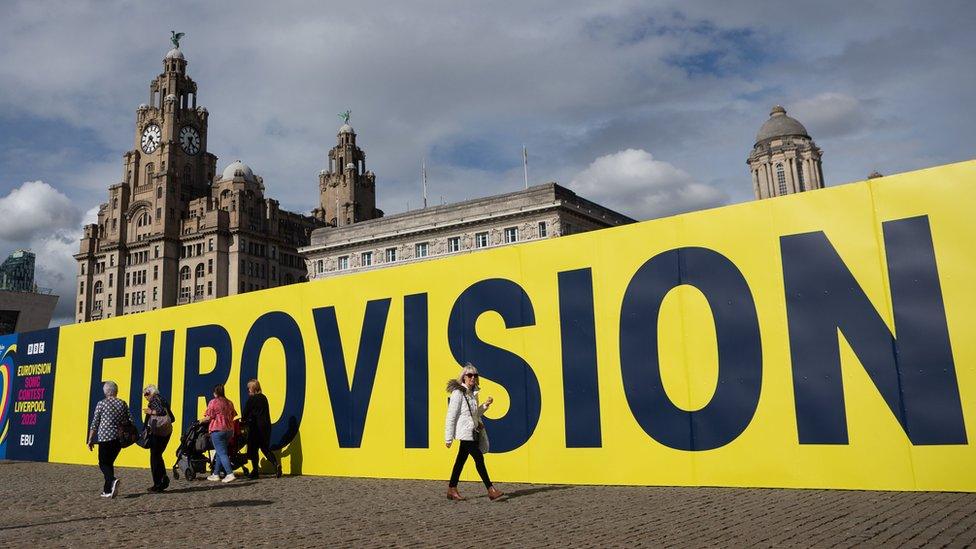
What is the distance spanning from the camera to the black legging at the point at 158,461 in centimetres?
1180

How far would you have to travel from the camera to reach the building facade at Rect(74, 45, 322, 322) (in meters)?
96.8

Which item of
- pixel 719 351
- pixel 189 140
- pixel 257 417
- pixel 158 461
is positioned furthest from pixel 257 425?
pixel 189 140

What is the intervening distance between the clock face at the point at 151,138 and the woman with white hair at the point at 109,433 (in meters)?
104

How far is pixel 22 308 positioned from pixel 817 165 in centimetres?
10422

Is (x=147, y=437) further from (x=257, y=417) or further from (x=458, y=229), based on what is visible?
(x=458, y=229)

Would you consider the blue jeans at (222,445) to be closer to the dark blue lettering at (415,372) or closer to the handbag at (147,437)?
the handbag at (147,437)

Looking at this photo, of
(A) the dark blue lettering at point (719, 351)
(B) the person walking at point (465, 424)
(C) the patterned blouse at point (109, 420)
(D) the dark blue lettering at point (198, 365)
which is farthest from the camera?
(D) the dark blue lettering at point (198, 365)

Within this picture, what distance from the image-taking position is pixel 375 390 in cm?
1364

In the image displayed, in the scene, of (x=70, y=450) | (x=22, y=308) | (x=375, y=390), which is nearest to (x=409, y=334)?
(x=375, y=390)

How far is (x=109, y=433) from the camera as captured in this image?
1138 centimetres

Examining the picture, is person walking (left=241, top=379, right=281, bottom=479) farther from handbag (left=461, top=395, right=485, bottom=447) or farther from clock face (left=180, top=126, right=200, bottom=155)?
clock face (left=180, top=126, right=200, bottom=155)

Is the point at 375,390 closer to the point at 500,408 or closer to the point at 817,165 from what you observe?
the point at 500,408

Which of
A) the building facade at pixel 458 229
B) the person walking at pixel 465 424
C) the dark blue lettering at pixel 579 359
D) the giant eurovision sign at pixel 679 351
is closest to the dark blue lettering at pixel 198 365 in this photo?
the giant eurovision sign at pixel 679 351

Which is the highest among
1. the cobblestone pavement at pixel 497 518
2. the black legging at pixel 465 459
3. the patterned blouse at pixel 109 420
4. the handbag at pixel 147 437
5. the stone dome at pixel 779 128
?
the stone dome at pixel 779 128
